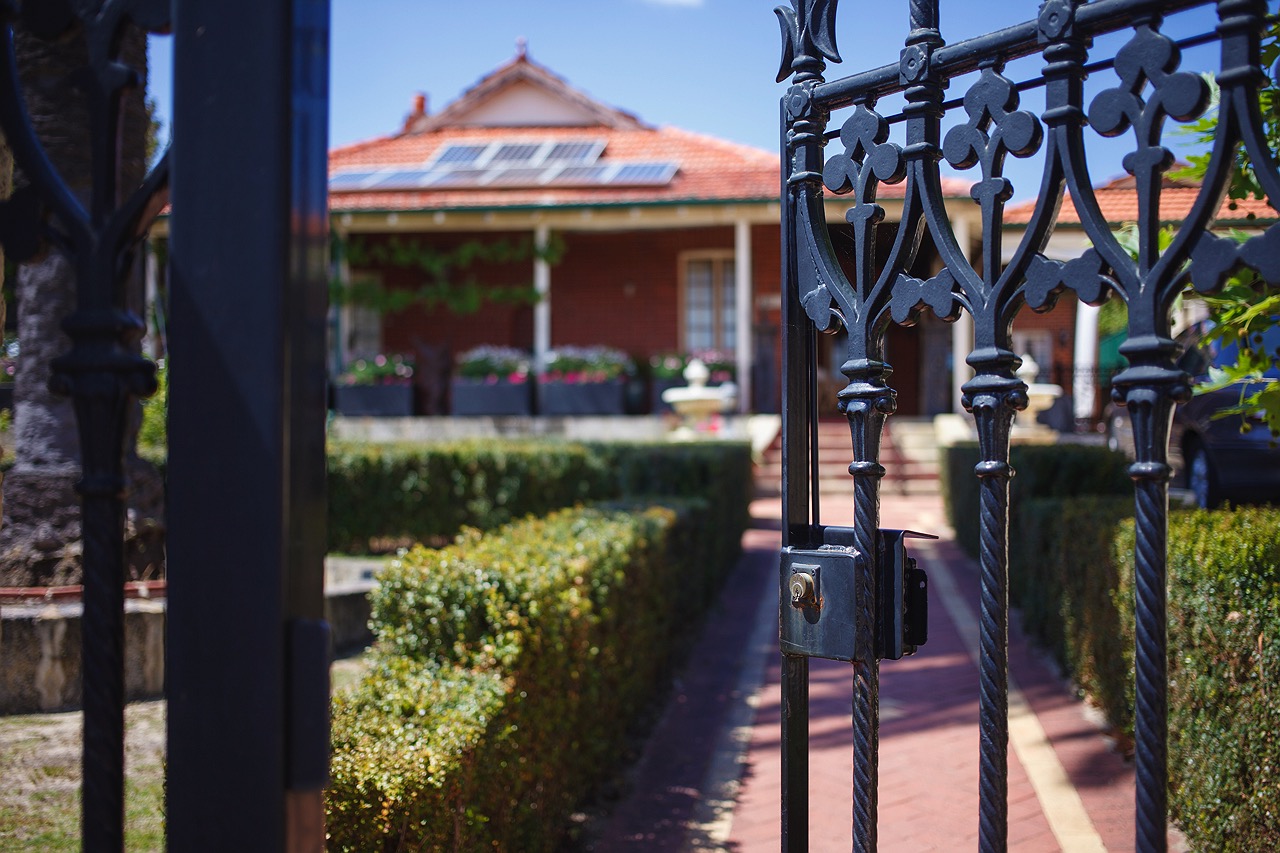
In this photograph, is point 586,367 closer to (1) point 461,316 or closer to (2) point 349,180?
(1) point 461,316

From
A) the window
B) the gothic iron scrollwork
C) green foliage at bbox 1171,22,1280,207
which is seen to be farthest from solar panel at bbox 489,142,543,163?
the gothic iron scrollwork

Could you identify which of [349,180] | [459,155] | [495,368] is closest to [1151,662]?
[495,368]

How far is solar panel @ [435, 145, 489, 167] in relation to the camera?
70.1 feet

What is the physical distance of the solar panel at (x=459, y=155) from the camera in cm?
2136

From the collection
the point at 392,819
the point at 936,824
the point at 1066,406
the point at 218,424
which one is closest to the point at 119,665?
the point at 218,424

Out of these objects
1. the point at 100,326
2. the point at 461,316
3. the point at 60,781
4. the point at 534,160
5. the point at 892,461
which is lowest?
the point at 60,781

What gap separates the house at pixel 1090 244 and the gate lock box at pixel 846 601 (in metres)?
0.68

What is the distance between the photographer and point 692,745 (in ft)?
17.2

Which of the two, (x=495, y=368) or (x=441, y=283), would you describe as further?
(x=441, y=283)

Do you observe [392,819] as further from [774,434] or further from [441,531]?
[774,434]

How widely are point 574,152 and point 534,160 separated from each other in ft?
3.18

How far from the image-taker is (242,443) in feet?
4.47

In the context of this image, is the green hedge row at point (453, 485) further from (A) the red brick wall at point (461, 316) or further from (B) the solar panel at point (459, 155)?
(B) the solar panel at point (459, 155)

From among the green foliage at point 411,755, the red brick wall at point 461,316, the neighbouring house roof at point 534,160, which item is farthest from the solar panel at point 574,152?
the green foliage at point 411,755
